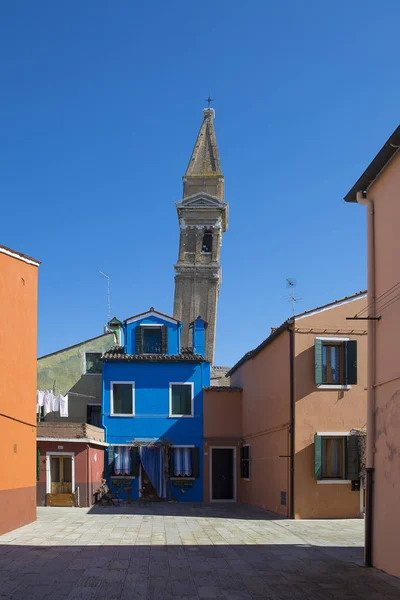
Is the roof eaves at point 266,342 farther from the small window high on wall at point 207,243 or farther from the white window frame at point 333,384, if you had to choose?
the small window high on wall at point 207,243

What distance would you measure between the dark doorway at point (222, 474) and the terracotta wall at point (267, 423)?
0.53m

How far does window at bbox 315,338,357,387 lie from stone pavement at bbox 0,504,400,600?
11.9 ft

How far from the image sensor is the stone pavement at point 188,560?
8.68 m

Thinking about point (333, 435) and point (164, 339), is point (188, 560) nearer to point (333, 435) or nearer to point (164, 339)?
point (333, 435)

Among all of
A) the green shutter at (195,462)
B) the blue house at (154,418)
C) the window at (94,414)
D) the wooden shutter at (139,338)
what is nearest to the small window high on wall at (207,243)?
the window at (94,414)

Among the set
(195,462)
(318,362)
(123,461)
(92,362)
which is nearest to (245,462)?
(195,462)

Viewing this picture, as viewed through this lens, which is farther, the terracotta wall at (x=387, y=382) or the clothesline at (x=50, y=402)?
the clothesline at (x=50, y=402)

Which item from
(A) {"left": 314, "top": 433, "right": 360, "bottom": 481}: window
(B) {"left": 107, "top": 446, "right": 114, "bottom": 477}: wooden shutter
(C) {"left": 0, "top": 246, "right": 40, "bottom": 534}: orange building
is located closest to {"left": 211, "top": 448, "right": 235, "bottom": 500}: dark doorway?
(B) {"left": 107, "top": 446, "right": 114, "bottom": 477}: wooden shutter

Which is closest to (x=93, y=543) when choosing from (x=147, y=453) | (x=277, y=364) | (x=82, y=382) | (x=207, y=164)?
(x=277, y=364)

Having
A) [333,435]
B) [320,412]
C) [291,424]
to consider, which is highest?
[320,412]

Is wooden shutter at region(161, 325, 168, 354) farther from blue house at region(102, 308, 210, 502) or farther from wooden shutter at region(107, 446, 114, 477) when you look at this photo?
wooden shutter at region(107, 446, 114, 477)

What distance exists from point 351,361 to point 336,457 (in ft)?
8.46

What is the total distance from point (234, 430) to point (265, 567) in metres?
15.2

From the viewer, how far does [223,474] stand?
2544 centimetres
